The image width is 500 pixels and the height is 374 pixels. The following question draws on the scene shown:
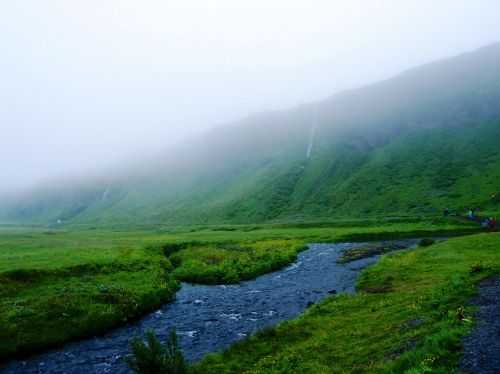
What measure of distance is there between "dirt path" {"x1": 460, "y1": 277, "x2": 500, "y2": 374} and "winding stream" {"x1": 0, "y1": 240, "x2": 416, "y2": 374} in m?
16.9

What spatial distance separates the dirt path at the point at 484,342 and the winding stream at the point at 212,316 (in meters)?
16.9

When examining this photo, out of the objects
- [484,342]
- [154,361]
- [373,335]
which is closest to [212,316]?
[154,361]

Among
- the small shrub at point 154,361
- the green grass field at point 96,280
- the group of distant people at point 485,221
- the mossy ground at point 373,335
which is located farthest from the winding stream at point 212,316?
the group of distant people at point 485,221

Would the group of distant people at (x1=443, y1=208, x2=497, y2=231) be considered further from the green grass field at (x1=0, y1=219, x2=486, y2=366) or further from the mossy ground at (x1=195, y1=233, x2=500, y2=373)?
the mossy ground at (x1=195, y1=233, x2=500, y2=373)

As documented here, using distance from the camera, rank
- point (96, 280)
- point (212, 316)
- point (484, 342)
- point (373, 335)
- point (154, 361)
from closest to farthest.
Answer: point (484, 342), point (154, 361), point (373, 335), point (212, 316), point (96, 280)

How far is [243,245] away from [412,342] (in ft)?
213

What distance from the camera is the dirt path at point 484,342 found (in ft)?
52.9

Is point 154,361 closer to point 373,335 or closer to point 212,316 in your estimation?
point 373,335

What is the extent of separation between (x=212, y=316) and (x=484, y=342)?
2550cm

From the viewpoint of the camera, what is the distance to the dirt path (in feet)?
52.9

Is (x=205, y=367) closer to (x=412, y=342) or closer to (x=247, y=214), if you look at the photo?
(x=412, y=342)

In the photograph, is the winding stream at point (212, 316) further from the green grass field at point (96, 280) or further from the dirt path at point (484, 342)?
the dirt path at point (484, 342)

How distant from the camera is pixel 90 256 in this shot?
6378 centimetres

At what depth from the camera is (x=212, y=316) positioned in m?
38.8
